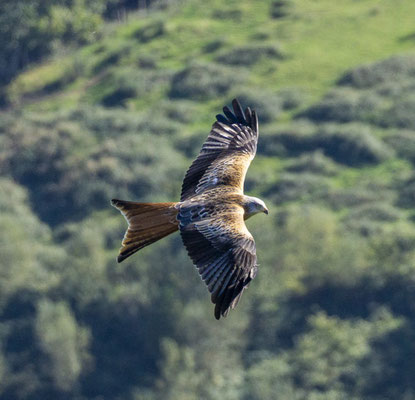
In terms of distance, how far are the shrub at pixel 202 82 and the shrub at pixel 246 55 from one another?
1.34m

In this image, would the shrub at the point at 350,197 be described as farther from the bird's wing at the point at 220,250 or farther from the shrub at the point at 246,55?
the bird's wing at the point at 220,250

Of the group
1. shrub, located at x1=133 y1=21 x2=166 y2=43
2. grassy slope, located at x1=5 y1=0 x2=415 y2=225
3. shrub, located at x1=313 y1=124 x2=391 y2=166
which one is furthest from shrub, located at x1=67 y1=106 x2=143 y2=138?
shrub, located at x1=313 y1=124 x2=391 y2=166

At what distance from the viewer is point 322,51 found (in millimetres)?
92188

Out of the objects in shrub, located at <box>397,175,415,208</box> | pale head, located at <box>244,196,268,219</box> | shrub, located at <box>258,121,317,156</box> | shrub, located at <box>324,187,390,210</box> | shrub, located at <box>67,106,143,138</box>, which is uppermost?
pale head, located at <box>244,196,268,219</box>

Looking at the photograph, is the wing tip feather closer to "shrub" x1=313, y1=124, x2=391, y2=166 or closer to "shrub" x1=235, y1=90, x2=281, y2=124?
"shrub" x1=313, y1=124, x2=391, y2=166

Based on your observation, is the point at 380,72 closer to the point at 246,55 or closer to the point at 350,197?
the point at 246,55

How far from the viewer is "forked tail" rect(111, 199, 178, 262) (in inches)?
687

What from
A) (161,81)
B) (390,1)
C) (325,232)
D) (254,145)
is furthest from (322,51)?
(254,145)

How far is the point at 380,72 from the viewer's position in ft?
297

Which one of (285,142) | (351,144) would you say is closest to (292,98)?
(285,142)

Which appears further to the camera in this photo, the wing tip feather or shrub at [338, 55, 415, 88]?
shrub at [338, 55, 415, 88]

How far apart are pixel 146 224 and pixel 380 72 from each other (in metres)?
75.2

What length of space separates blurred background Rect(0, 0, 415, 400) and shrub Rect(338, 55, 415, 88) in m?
0.13

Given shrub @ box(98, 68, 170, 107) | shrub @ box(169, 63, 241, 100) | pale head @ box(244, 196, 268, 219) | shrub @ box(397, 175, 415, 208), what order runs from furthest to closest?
shrub @ box(98, 68, 170, 107) → shrub @ box(169, 63, 241, 100) → shrub @ box(397, 175, 415, 208) → pale head @ box(244, 196, 268, 219)
